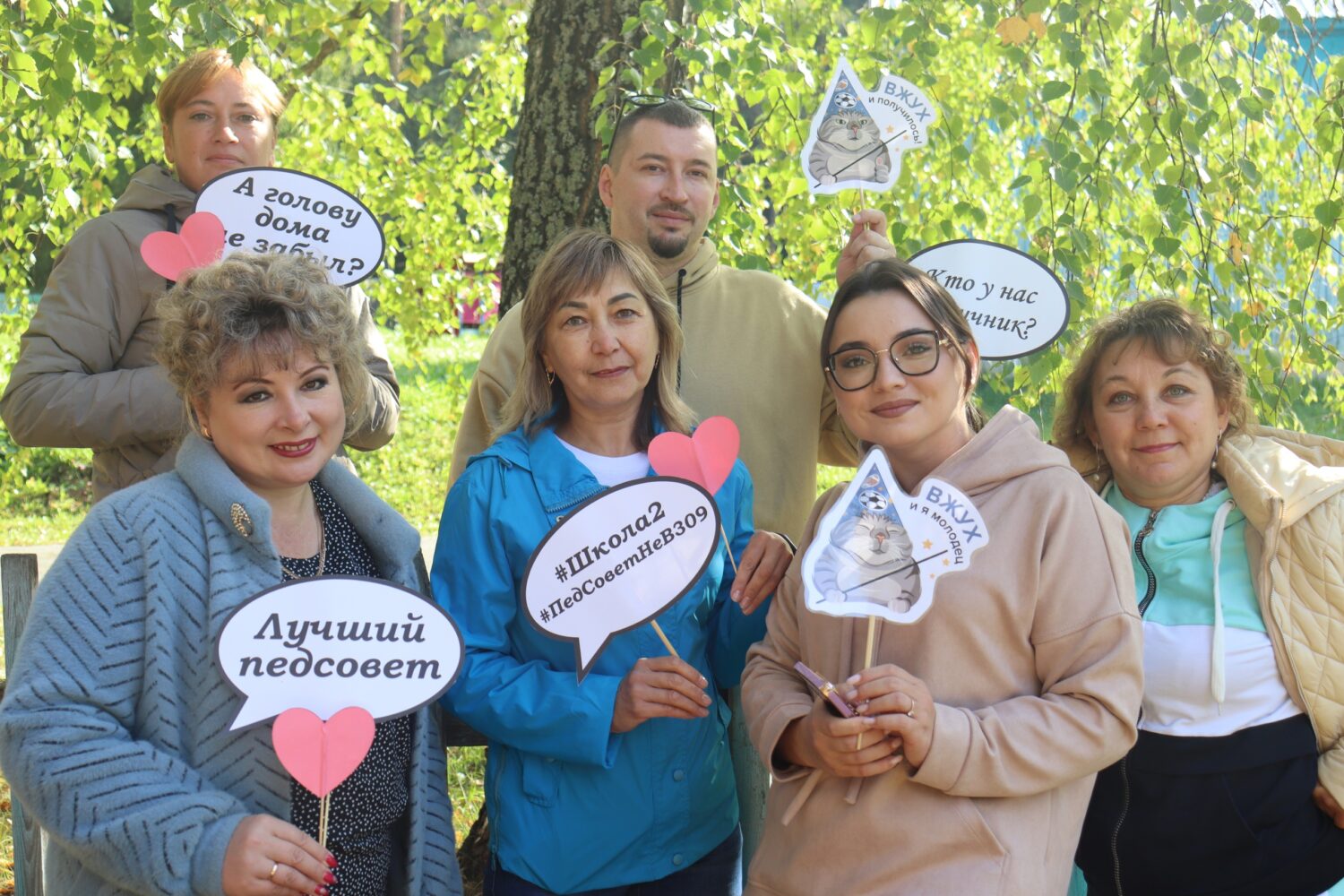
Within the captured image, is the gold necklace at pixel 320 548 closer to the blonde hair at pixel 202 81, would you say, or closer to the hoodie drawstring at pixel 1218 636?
the blonde hair at pixel 202 81

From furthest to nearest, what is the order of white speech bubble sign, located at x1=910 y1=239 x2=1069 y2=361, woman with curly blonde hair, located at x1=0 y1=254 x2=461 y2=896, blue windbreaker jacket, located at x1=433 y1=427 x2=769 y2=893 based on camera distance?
white speech bubble sign, located at x1=910 y1=239 x2=1069 y2=361 < blue windbreaker jacket, located at x1=433 y1=427 x2=769 y2=893 < woman with curly blonde hair, located at x1=0 y1=254 x2=461 y2=896

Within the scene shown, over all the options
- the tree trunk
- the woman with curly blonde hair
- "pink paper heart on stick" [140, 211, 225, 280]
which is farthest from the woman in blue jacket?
the tree trunk

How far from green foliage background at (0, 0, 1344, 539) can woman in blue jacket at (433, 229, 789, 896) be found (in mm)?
1239

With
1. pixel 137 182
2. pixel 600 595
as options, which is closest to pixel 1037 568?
pixel 600 595

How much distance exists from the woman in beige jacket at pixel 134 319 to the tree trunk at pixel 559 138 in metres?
1.01

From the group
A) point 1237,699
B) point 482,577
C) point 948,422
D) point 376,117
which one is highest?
point 376,117

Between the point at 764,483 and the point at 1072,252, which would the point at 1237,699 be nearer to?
the point at 764,483

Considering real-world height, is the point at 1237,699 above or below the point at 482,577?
below

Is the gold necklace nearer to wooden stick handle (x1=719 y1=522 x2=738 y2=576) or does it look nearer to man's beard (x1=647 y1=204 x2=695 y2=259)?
wooden stick handle (x1=719 y1=522 x2=738 y2=576)

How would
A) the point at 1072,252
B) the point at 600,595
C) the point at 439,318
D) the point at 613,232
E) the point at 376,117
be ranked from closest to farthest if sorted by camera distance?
the point at 600,595
the point at 613,232
the point at 1072,252
the point at 376,117
the point at 439,318

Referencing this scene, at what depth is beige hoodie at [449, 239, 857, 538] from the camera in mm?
2604

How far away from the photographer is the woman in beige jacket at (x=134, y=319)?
2338 mm

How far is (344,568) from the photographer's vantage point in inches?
75.3

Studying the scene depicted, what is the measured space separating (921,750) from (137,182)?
201cm
